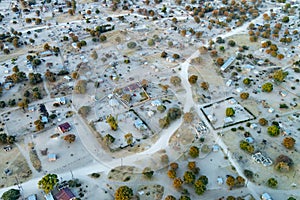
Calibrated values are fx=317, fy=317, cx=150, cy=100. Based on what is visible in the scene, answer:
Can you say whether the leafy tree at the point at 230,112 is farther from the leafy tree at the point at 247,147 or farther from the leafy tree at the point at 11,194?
the leafy tree at the point at 11,194

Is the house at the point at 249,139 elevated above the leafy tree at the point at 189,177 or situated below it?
below

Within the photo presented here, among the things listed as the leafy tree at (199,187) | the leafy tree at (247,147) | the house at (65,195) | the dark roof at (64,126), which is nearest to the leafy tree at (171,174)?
the leafy tree at (199,187)

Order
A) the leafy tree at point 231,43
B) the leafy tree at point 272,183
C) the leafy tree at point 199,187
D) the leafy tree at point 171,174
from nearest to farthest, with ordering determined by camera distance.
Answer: the leafy tree at point 199,187 → the leafy tree at point 272,183 → the leafy tree at point 171,174 → the leafy tree at point 231,43

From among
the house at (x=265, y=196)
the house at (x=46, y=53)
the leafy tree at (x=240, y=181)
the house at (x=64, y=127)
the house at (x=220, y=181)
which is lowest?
the house at (x=265, y=196)

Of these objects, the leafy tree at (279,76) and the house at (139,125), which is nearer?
the house at (139,125)

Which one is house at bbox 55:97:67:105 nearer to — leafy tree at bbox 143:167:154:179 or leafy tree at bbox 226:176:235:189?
leafy tree at bbox 143:167:154:179

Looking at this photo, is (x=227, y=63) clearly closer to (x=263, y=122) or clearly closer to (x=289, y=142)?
(x=263, y=122)

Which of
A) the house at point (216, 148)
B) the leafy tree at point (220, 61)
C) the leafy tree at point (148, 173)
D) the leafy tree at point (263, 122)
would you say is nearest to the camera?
the leafy tree at point (148, 173)
